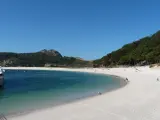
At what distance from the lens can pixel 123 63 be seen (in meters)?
135

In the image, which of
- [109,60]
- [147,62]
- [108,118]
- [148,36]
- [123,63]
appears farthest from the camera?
[148,36]

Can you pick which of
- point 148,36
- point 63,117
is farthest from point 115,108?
point 148,36

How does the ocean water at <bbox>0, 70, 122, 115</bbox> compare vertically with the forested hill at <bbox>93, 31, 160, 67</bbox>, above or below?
below

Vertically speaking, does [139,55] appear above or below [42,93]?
above

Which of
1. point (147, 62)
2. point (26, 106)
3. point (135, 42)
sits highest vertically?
point (135, 42)

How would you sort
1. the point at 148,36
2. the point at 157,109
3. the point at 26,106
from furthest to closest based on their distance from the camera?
the point at 148,36, the point at 26,106, the point at 157,109

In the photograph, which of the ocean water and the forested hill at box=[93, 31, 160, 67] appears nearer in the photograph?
the ocean water

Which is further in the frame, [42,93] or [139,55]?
[139,55]

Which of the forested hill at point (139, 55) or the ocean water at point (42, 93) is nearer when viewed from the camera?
the ocean water at point (42, 93)

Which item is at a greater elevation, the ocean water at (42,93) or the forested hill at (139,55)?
the forested hill at (139,55)

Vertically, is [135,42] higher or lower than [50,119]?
higher

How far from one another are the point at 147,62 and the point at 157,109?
100 metres

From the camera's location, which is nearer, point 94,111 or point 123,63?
point 94,111

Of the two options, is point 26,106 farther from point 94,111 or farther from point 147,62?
point 147,62
